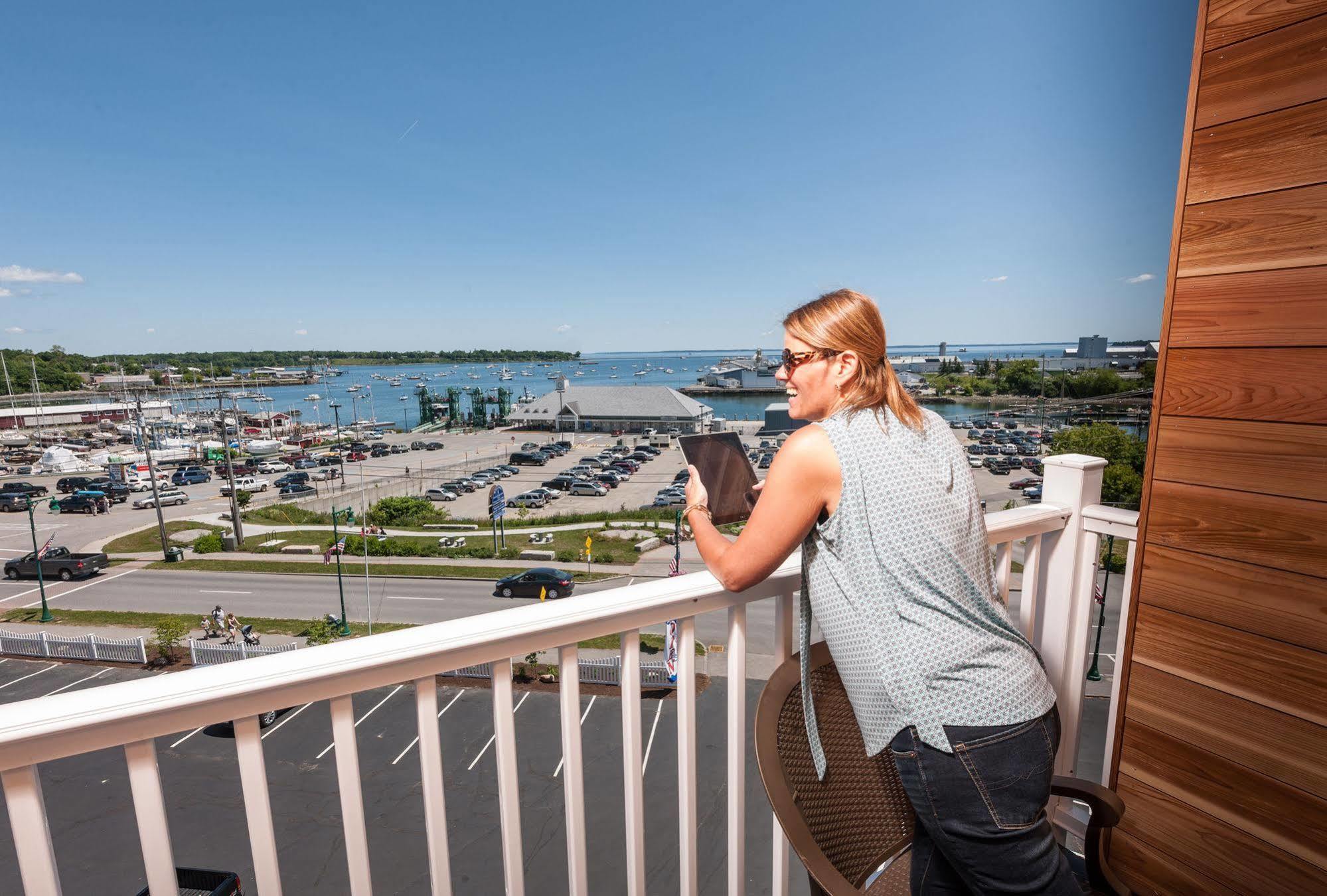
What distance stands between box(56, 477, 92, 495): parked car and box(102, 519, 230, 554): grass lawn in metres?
7.84

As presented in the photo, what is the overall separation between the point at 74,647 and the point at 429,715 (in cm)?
2416

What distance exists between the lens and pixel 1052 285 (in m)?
19.1

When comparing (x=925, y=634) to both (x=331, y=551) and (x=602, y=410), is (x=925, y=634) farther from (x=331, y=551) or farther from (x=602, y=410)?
(x=602, y=410)

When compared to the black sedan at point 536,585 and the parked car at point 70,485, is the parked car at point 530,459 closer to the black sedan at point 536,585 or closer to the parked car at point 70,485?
the black sedan at point 536,585

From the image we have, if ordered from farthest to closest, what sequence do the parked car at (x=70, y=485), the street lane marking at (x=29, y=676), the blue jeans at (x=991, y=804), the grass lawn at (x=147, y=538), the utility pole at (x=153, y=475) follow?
the parked car at (x=70, y=485), the grass lawn at (x=147, y=538), the utility pole at (x=153, y=475), the street lane marking at (x=29, y=676), the blue jeans at (x=991, y=804)

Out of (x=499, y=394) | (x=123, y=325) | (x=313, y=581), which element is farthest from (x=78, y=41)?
(x=313, y=581)

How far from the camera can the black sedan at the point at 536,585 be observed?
59.3ft

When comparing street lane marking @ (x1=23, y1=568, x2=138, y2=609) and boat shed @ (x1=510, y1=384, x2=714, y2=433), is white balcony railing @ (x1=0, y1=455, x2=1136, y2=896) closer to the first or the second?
boat shed @ (x1=510, y1=384, x2=714, y2=433)

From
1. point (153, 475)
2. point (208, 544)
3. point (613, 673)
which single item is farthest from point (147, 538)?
point (613, 673)

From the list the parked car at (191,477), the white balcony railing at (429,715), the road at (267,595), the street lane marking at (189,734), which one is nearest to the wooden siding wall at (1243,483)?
the white balcony railing at (429,715)

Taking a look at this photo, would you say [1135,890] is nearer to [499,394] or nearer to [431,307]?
[499,394]

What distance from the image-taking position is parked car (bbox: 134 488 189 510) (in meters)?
34.0

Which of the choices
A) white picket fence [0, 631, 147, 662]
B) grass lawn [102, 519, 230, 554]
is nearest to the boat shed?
grass lawn [102, 519, 230, 554]

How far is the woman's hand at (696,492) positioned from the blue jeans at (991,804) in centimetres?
45
